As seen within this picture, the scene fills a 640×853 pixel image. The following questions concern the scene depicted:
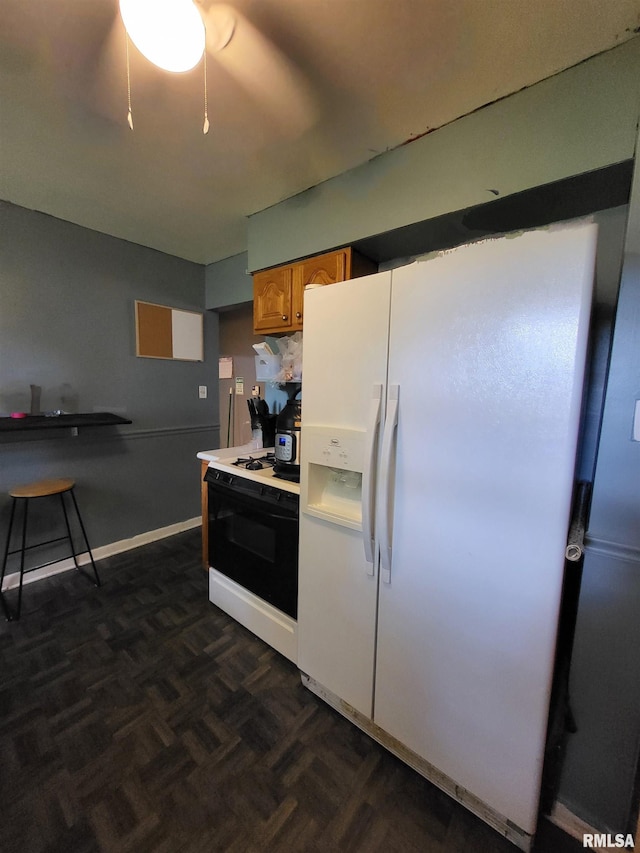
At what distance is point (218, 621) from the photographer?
2035 mm

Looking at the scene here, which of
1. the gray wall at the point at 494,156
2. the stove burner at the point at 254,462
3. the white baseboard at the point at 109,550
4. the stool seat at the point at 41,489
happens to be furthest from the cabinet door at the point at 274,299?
the white baseboard at the point at 109,550

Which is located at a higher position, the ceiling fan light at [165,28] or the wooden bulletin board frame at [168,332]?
the ceiling fan light at [165,28]

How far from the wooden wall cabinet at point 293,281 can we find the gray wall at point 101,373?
1.23 metres

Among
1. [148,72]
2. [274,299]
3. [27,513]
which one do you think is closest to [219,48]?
[148,72]

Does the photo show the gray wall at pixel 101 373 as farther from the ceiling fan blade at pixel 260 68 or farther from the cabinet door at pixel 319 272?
the ceiling fan blade at pixel 260 68

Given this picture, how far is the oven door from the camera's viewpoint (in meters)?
1.63

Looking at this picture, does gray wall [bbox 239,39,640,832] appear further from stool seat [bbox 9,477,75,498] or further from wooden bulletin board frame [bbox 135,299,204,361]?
stool seat [bbox 9,477,75,498]

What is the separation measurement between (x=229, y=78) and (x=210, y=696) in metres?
2.54

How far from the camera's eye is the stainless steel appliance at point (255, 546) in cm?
164

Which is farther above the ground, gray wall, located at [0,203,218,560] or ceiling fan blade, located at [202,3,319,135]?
ceiling fan blade, located at [202,3,319,135]

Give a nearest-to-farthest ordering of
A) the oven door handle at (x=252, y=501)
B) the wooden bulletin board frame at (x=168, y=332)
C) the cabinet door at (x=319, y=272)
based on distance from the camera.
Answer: the oven door handle at (x=252, y=501)
the cabinet door at (x=319, y=272)
the wooden bulletin board frame at (x=168, y=332)

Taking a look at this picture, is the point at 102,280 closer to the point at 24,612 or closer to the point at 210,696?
the point at 24,612

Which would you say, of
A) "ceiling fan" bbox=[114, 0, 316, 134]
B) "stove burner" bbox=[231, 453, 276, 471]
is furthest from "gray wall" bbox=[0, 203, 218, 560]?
"ceiling fan" bbox=[114, 0, 316, 134]

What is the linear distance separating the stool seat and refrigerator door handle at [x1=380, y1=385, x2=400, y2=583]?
2120 mm
